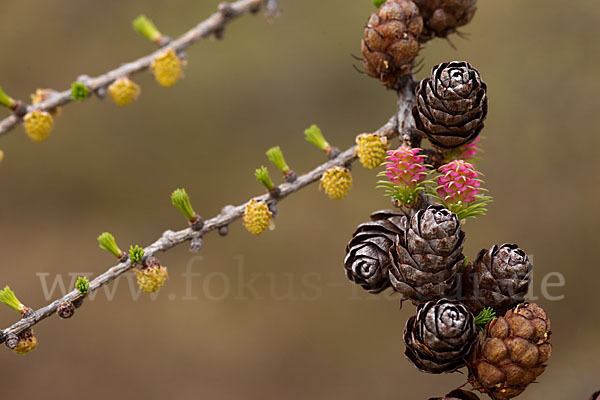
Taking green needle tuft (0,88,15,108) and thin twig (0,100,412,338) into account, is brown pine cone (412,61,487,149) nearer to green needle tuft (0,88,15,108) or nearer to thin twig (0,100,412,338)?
thin twig (0,100,412,338)

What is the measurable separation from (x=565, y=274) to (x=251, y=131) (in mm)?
629

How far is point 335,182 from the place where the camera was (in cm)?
49

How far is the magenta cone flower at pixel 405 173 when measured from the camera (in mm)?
407

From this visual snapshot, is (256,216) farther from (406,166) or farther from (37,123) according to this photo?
(37,123)

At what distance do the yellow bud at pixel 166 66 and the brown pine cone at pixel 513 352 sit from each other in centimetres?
43

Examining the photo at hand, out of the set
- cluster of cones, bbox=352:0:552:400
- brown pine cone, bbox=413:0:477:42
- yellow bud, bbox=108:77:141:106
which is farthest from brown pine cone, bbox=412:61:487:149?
yellow bud, bbox=108:77:141:106

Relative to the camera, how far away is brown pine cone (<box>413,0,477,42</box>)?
18.8 inches

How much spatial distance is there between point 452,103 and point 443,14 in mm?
132

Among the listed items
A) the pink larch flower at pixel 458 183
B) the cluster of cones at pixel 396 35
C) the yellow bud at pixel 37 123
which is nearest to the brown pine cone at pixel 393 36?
the cluster of cones at pixel 396 35

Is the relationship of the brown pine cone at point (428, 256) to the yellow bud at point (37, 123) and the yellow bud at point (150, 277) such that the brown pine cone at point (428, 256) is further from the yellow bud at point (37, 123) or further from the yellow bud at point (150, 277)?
the yellow bud at point (37, 123)

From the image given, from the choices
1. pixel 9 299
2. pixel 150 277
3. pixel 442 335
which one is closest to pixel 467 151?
pixel 442 335

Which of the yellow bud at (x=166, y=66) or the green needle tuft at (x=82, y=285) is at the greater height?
the yellow bud at (x=166, y=66)

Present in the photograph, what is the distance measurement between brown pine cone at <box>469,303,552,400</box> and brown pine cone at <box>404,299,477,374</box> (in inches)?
0.6

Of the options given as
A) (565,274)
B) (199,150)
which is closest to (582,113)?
(565,274)
